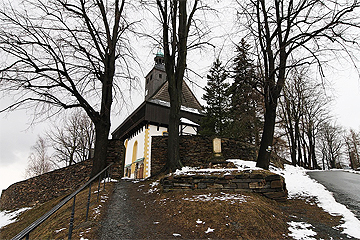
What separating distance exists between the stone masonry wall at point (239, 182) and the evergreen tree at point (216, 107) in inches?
472

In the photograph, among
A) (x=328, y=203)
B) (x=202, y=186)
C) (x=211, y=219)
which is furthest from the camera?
(x=202, y=186)

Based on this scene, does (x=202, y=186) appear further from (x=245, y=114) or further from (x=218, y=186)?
(x=245, y=114)

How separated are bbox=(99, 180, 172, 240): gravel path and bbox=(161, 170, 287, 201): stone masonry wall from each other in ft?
4.28

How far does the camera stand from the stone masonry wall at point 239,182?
19.2ft

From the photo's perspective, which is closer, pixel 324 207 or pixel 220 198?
pixel 220 198

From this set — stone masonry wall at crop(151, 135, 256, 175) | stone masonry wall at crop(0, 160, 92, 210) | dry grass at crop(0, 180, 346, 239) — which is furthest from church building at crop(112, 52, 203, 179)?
dry grass at crop(0, 180, 346, 239)

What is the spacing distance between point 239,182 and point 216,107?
15.0m

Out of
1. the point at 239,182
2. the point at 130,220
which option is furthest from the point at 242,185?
the point at 130,220

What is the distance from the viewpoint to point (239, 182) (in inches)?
236

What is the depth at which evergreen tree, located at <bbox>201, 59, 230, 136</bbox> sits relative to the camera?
63.1 ft

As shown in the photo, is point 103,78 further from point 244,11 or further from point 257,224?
point 257,224

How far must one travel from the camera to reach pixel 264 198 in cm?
575

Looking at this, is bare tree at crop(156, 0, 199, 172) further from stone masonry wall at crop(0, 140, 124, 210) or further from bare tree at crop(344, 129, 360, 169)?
bare tree at crop(344, 129, 360, 169)

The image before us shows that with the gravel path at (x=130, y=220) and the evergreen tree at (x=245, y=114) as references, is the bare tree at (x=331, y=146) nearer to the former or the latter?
the evergreen tree at (x=245, y=114)
